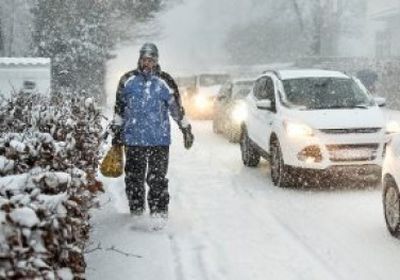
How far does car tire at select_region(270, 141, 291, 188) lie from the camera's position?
10.4 meters

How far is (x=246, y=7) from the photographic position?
71.1 meters

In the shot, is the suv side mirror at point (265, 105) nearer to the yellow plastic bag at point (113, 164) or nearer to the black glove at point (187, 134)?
the black glove at point (187, 134)

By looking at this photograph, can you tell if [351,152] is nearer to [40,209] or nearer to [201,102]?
[40,209]

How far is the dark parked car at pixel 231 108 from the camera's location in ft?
55.9

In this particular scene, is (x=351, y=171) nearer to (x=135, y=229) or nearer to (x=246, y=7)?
(x=135, y=229)

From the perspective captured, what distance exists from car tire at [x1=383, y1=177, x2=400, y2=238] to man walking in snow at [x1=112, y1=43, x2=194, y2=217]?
7.61ft

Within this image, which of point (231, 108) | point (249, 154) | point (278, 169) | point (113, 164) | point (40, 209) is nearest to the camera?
point (40, 209)

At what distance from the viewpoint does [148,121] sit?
786 centimetres

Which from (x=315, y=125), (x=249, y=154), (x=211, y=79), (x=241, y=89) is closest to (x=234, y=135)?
(x=241, y=89)

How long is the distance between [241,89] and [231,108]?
3.78ft

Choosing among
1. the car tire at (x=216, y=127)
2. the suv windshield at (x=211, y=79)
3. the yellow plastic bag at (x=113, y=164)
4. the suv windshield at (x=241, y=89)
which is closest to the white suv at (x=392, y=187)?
the yellow plastic bag at (x=113, y=164)

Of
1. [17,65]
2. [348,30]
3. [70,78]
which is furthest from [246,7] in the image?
[17,65]

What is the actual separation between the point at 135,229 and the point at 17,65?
52.6 feet

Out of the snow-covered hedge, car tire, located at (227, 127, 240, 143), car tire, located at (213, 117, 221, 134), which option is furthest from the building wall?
the snow-covered hedge
